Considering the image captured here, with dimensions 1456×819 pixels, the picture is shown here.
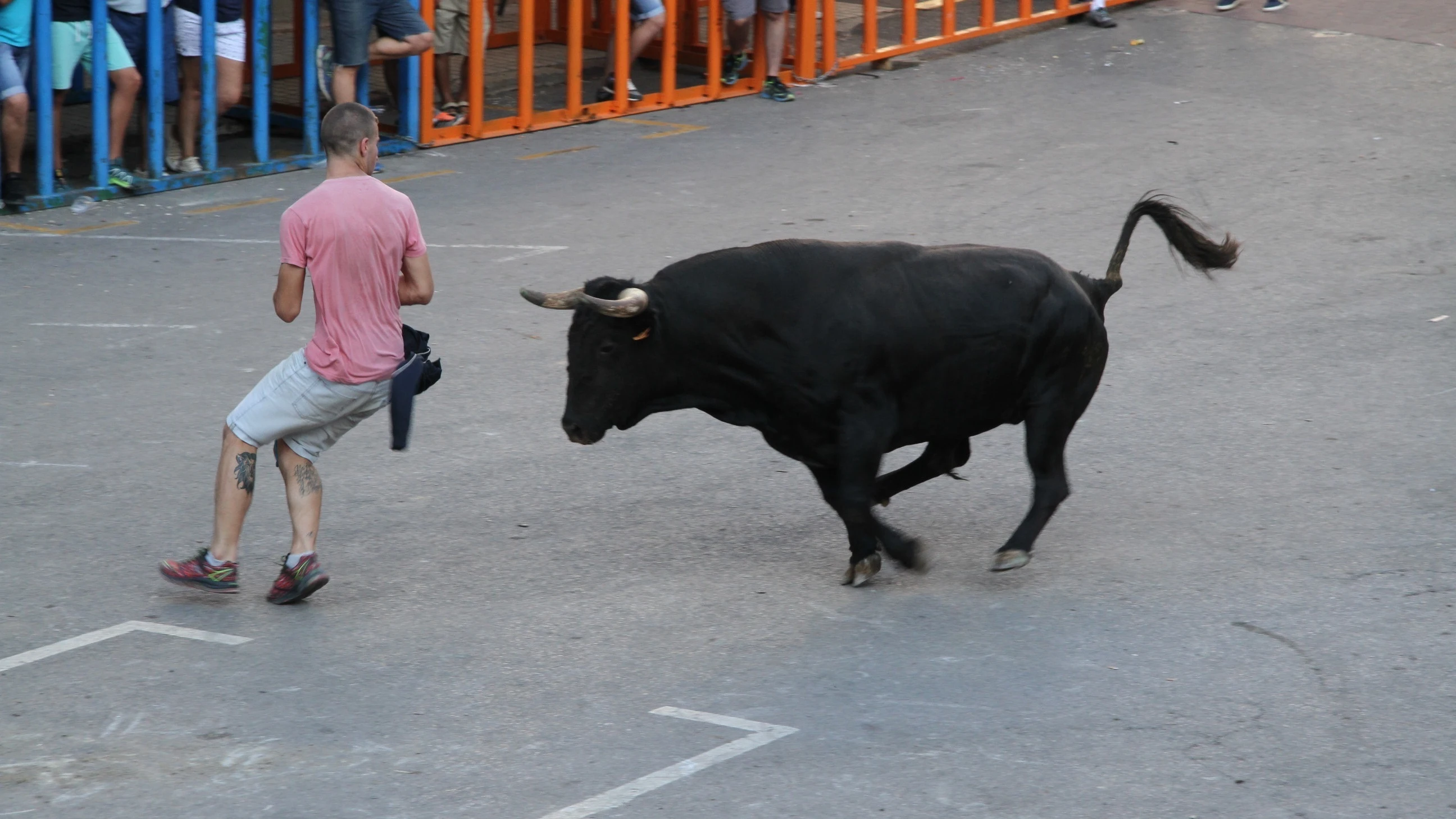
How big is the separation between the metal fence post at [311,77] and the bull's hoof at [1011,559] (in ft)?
26.3

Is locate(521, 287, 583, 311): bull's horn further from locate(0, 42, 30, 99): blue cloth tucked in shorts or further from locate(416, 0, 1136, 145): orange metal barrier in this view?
locate(416, 0, 1136, 145): orange metal barrier

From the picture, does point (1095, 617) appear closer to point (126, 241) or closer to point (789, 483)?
point (789, 483)

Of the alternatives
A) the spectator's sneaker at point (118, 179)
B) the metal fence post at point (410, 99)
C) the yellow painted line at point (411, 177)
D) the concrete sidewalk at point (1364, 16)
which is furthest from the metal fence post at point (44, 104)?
the concrete sidewalk at point (1364, 16)

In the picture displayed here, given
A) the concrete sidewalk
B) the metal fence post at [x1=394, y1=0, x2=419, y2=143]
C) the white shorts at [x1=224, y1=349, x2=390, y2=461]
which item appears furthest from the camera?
the concrete sidewalk

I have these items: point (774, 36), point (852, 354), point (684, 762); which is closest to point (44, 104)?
point (774, 36)

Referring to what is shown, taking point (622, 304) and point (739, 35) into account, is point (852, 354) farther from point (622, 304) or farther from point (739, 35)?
point (739, 35)

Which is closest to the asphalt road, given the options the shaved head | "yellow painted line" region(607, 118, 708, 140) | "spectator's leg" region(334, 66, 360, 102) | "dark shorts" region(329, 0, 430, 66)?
"spectator's leg" region(334, 66, 360, 102)

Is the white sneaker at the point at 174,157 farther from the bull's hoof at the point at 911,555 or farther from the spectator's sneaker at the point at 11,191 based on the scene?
the bull's hoof at the point at 911,555

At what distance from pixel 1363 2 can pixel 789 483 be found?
13.1 meters

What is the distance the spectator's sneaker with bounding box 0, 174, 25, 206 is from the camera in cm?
A: 1112

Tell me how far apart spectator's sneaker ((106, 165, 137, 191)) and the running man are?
641 cm

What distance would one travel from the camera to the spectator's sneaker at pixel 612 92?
47.8 ft

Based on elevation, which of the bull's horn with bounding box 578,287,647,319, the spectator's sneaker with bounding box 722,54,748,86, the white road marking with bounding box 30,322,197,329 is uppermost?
the bull's horn with bounding box 578,287,647,319

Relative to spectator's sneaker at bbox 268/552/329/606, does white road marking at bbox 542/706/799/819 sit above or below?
below
